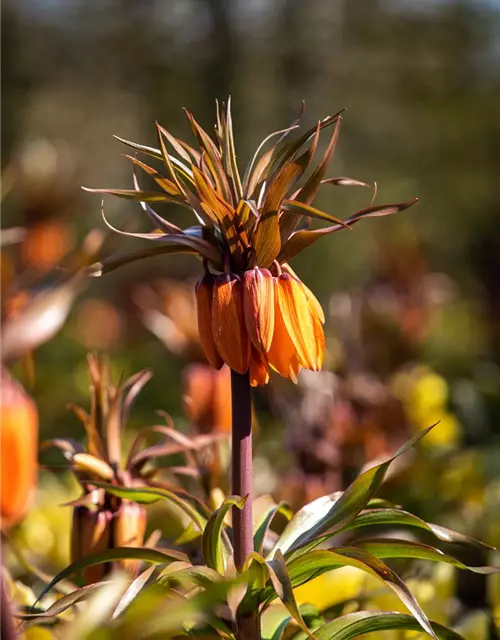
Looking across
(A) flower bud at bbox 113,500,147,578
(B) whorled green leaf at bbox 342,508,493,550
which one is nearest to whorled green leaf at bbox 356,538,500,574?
(B) whorled green leaf at bbox 342,508,493,550

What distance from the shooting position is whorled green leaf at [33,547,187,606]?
1.89 feet

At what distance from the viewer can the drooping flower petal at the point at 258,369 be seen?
22.7 inches

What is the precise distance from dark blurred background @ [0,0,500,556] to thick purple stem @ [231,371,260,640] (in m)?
0.15

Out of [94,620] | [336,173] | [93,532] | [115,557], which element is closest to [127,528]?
[93,532]

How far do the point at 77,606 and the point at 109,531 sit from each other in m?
0.08

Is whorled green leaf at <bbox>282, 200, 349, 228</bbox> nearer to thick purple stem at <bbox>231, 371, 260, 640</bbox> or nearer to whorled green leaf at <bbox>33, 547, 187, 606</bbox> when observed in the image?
thick purple stem at <bbox>231, 371, 260, 640</bbox>

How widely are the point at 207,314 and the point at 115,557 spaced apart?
0.20 m

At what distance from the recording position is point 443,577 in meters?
0.96

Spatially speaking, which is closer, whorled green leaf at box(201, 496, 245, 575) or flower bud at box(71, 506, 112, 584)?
whorled green leaf at box(201, 496, 245, 575)

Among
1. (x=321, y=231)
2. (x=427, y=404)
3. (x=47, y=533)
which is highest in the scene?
(x=321, y=231)

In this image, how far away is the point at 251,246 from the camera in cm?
58

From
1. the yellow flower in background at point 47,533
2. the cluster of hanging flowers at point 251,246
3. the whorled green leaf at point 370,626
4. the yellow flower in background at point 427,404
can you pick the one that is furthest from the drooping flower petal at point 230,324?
the yellow flower in background at point 427,404

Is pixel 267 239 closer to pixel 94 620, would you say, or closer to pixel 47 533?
pixel 94 620

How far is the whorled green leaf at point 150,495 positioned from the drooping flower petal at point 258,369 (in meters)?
0.12
